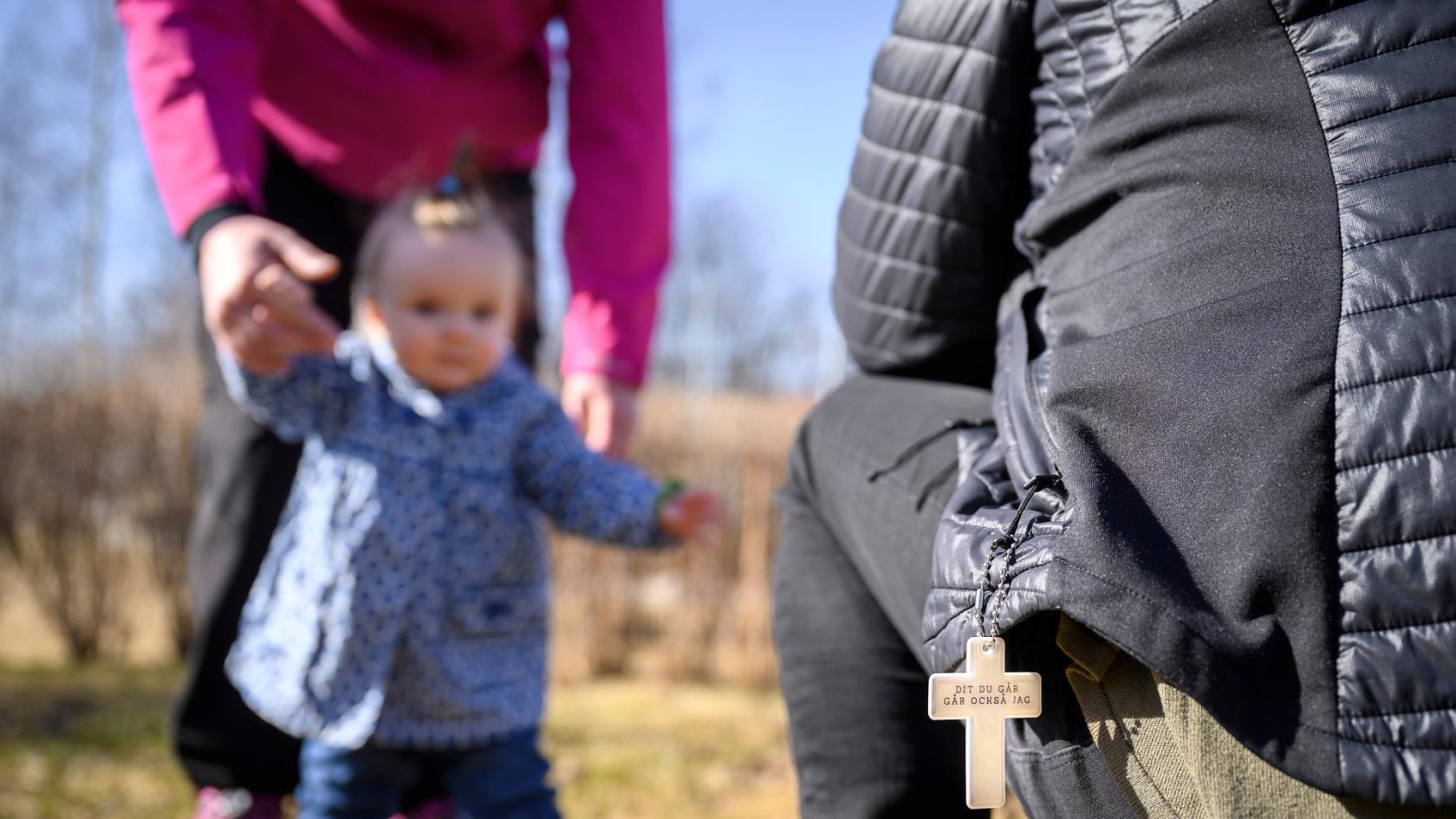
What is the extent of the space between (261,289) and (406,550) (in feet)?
1.75

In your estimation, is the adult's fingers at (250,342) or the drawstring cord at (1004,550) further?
the adult's fingers at (250,342)

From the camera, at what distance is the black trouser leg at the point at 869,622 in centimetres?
119

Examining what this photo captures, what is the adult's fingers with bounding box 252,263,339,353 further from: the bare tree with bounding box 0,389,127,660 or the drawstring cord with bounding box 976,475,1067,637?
the bare tree with bounding box 0,389,127,660

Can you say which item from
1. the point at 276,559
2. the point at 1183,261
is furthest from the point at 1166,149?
the point at 276,559

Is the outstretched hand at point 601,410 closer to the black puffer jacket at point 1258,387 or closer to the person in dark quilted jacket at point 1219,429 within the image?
the person in dark quilted jacket at point 1219,429

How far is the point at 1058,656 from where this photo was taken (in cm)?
95

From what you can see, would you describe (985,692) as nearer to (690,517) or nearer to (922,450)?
(922,450)

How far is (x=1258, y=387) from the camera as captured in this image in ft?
2.68

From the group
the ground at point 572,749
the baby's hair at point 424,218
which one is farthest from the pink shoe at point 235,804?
the ground at point 572,749

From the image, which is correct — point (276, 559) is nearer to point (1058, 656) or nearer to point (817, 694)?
point (817, 694)

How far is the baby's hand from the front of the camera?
6.62 ft

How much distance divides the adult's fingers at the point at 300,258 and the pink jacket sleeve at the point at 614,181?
0.70 meters

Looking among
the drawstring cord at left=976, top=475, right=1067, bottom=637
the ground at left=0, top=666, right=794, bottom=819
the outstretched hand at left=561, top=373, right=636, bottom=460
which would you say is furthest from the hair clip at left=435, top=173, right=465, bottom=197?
the ground at left=0, top=666, right=794, bottom=819

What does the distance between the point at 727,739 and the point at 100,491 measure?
144 inches
